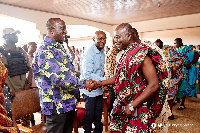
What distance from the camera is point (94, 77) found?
2.62 metres

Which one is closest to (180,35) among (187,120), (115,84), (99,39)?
(187,120)

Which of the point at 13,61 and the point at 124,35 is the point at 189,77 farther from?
the point at 13,61

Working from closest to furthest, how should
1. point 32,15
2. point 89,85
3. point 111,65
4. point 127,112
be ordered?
point 127,112 → point 89,85 → point 111,65 → point 32,15

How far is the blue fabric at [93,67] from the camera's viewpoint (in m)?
2.64

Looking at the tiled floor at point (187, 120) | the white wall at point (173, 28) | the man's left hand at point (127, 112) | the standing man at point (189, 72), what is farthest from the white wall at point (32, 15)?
the man's left hand at point (127, 112)

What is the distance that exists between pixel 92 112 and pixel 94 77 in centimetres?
53

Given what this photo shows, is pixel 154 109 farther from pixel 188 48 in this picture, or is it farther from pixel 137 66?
pixel 188 48

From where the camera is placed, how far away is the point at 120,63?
1.62m

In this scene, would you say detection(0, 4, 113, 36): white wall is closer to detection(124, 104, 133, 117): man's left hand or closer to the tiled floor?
the tiled floor

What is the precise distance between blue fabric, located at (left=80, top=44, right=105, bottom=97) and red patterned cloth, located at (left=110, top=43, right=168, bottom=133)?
1070 millimetres

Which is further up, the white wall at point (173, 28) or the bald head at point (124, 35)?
the white wall at point (173, 28)

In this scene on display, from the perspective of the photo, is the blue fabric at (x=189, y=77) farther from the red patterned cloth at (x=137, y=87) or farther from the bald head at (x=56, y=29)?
the bald head at (x=56, y=29)

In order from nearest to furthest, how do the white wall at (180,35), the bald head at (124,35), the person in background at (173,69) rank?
the bald head at (124,35) → the person in background at (173,69) → the white wall at (180,35)

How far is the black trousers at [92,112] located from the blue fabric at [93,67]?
92mm
